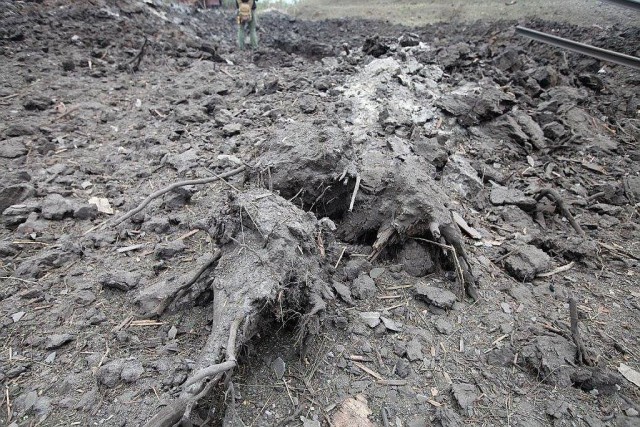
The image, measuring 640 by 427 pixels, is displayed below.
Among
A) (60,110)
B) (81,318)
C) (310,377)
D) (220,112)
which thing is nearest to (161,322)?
(81,318)

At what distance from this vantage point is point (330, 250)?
2.88 meters

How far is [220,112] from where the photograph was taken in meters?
5.29

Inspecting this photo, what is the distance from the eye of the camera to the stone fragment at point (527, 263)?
123 inches

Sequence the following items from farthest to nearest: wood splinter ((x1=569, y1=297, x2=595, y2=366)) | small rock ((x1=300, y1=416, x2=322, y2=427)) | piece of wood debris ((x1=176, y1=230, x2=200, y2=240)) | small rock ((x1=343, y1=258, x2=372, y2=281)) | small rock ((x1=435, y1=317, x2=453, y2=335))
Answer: piece of wood debris ((x1=176, y1=230, x2=200, y2=240)) < small rock ((x1=343, y1=258, x2=372, y2=281)) < small rock ((x1=435, y1=317, x2=453, y2=335)) < wood splinter ((x1=569, y1=297, x2=595, y2=366)) < small rock ((x1=300, y1=416, x2=322, y2=427))

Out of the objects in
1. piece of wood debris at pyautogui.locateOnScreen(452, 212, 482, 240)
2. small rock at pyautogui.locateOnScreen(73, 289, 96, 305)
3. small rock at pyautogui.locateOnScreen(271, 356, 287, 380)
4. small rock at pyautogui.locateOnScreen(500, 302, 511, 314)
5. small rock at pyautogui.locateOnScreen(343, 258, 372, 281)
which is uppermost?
piece of wood debris at pyautogui.locateOnScreen(452, 212, 482, 240)

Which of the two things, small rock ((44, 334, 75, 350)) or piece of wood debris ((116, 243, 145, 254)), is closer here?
small rock ((44, 334, 75, 350))

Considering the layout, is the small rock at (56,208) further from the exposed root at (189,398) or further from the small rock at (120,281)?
the exposed root at (189,398)

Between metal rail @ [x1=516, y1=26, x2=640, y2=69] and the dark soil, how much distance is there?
0.37 m

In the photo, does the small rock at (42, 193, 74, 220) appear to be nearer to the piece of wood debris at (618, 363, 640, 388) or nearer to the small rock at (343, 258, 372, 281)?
the small rock at (343, 258, 372, 281)

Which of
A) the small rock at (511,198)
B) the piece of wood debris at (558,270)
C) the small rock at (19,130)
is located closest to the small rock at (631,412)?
the piece of wood debris at (558,270)

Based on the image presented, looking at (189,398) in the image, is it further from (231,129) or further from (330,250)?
(231,129)

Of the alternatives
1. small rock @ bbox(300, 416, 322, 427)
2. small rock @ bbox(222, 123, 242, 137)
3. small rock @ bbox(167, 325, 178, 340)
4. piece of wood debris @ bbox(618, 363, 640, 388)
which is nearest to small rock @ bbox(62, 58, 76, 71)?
small rock @ bbox(222, 123, 242, 137)

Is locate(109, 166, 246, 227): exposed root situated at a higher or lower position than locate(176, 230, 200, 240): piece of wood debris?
higher

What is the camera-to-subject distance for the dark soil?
81.5 inches
